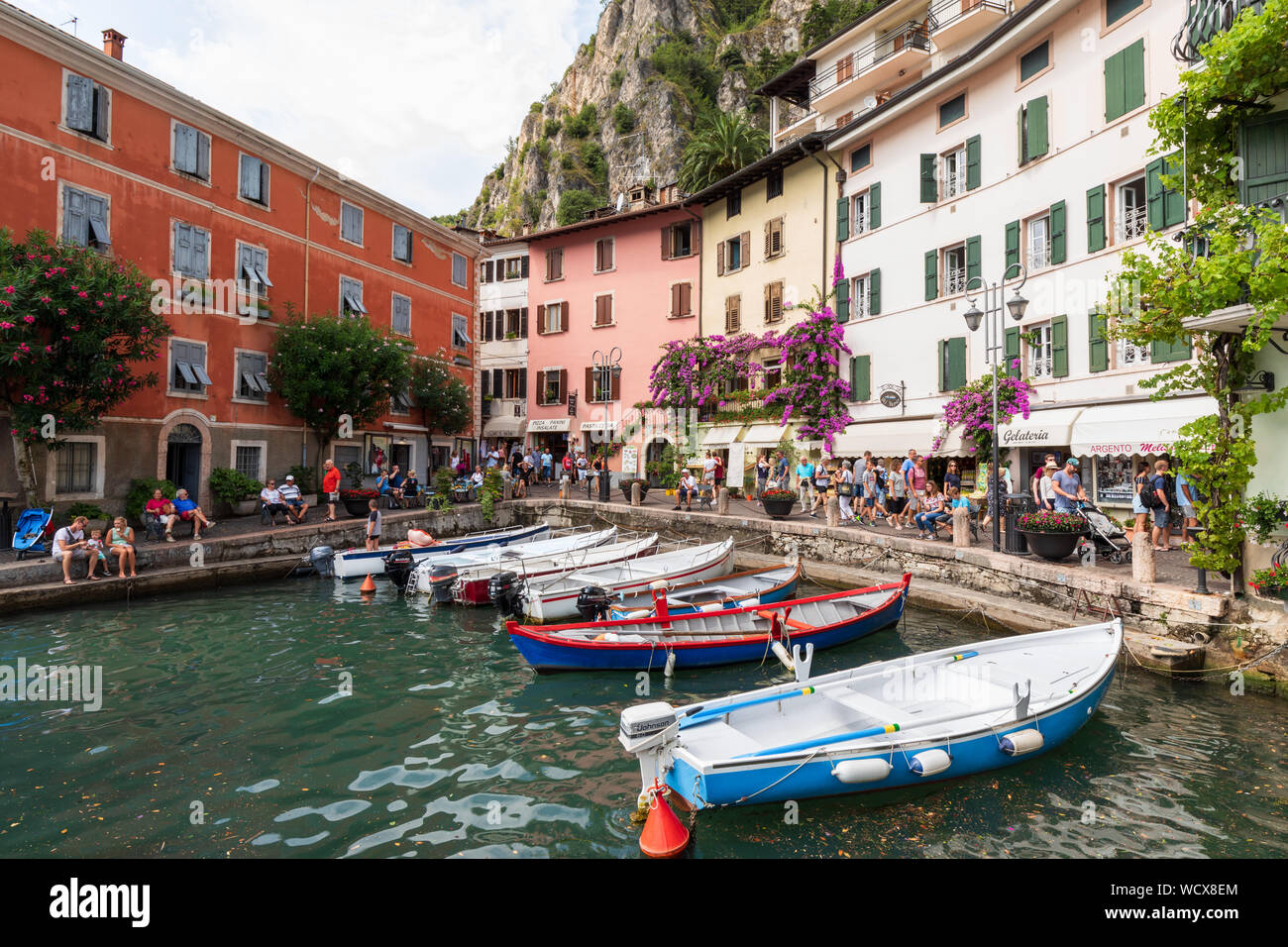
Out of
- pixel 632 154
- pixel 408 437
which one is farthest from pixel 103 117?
pixel 632 154

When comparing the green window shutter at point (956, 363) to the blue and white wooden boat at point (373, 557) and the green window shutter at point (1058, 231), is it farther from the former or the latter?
the blue and white wooden boat at point (373, 557)

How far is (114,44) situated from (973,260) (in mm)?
26053

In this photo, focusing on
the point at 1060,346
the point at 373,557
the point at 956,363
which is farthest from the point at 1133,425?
the point at 373,557

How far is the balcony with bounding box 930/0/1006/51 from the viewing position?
23469 millimetres

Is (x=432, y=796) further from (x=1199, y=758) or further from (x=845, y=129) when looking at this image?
(x=845, y=129)

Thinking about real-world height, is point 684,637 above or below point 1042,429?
below

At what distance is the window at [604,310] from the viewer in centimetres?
3550

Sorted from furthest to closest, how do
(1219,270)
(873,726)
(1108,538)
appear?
(1108,538) → (1219,270) → (873,726)

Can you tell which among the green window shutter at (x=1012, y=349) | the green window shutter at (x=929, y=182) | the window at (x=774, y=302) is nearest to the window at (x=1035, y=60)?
the green window shutter at (x=929, y=182)

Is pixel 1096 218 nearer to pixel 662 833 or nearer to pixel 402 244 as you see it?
pixel 662 833

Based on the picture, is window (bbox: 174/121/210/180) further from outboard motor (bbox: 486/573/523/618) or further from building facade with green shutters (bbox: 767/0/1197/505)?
building facade with green shutters (bbox: 767/0/1197/505)

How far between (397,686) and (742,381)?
22916mm

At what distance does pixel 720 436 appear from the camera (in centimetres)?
2975

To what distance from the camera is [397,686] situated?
9727 mm
